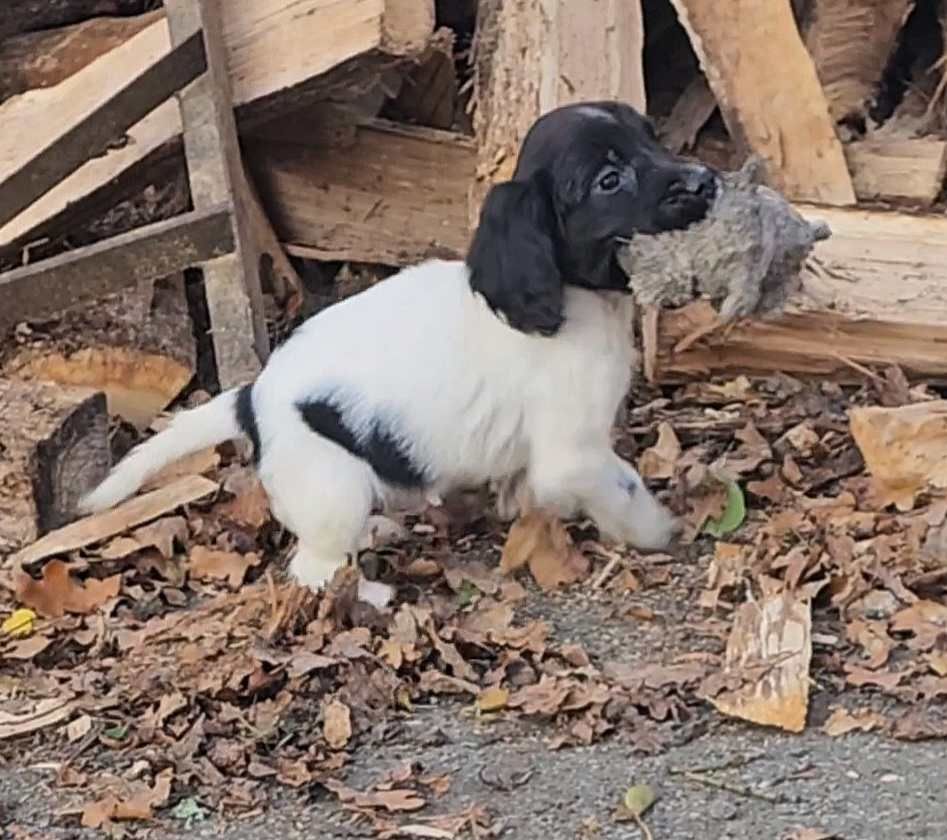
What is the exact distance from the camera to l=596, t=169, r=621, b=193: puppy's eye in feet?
13.6

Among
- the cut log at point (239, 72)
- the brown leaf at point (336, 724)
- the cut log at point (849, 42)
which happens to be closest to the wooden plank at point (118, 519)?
the cut log at point (239, 72)

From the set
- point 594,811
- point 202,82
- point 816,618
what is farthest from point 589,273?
point 202,82

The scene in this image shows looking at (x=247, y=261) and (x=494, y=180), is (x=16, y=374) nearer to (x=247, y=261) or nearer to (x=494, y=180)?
(x=247, y=261)

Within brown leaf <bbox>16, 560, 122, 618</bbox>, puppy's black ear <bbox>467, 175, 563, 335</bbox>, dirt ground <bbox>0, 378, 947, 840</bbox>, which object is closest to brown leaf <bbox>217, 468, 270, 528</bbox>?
dirt ground <bbox>0, 378, 947, 840</bbox>

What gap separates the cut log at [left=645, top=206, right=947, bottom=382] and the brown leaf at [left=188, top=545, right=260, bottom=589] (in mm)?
1442

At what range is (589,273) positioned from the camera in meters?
4.26

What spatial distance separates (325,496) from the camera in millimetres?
4418

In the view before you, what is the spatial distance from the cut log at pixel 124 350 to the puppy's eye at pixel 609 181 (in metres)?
1.92

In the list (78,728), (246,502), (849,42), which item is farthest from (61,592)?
(849,42)

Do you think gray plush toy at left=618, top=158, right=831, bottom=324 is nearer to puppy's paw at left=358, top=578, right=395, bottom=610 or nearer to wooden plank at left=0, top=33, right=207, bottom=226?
puppy's paw at left=358, top=578, right=395, bottom=610

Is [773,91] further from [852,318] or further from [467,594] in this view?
[467,594]

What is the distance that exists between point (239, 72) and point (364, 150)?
2.27ft

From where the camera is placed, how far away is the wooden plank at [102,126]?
5.21 meters

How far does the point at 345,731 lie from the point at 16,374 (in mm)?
2177
